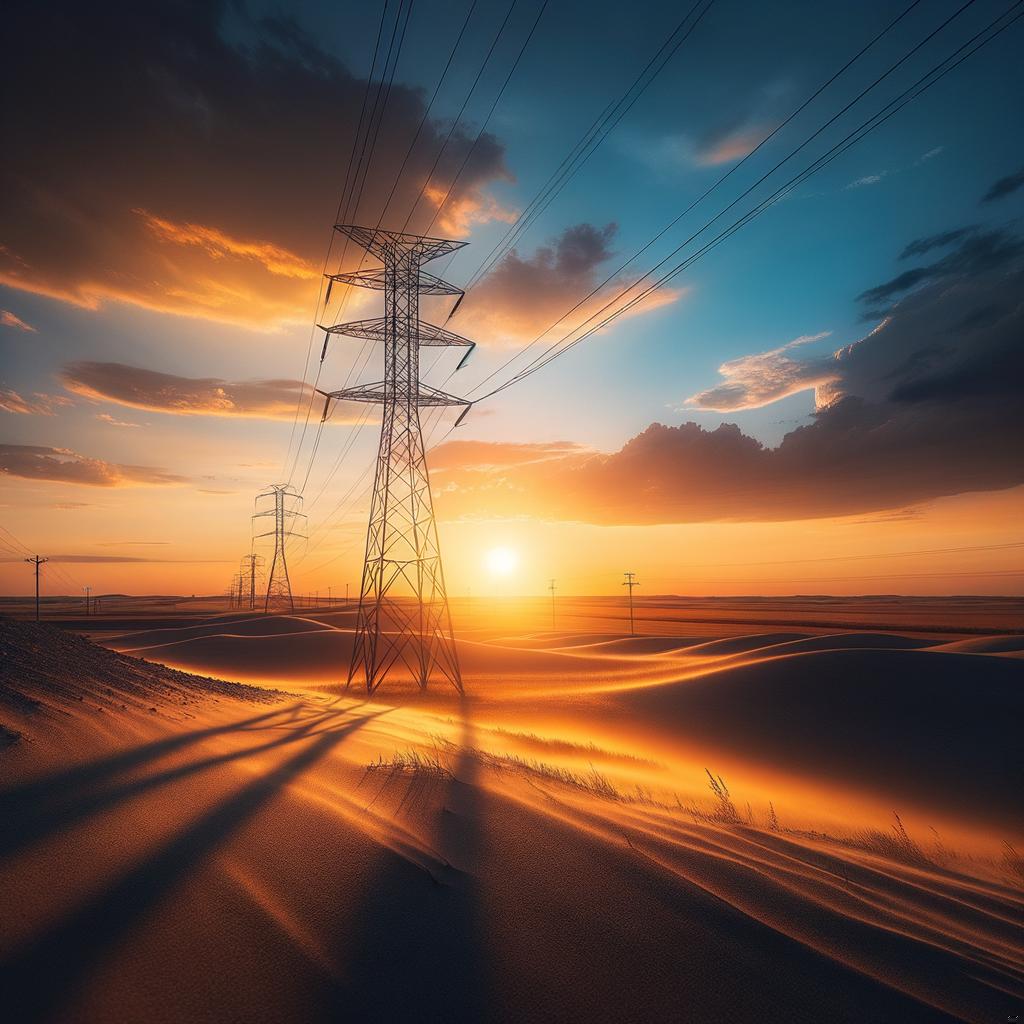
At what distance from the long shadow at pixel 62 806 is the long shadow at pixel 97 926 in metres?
0.88

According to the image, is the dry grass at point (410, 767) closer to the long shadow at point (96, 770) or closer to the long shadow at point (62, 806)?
the long shadow at point (62, 806)

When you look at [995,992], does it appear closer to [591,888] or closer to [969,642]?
[591,888]

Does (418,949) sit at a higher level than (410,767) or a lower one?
higher

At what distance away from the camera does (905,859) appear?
718 cm

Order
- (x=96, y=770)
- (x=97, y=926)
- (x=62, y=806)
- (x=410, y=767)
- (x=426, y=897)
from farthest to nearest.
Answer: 1. (x=410, y=767)
2. (x=96, y=770)
3. (x=62, y=806)
4. (x=426, y=897)
5. (x=97, y=926)

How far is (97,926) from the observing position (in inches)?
127

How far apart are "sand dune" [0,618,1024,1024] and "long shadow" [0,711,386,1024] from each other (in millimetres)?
14

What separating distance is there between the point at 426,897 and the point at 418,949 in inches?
Result: 20.9

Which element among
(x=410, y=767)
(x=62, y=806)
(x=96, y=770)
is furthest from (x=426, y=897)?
(x=96, y=770)

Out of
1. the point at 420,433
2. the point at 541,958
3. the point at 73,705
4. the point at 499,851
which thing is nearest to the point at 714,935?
the point at 541,958

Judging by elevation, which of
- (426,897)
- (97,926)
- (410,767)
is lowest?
(410,767)

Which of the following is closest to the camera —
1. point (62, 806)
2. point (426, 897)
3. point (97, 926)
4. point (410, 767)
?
point (97, 926)

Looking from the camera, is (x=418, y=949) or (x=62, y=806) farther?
(x=62, y=806)

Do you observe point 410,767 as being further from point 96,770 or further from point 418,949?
Answer: point 418,949
